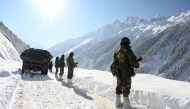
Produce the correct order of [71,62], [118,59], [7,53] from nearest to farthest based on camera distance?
1. [118,59]
2. [71,62]
3. [7,53]

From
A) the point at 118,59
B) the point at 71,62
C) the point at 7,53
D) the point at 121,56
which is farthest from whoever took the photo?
the point at 7,53

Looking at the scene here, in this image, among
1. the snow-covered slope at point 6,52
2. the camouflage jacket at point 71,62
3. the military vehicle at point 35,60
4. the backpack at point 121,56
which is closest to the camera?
the backpack at point 121,56

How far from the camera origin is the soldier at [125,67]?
202 inches

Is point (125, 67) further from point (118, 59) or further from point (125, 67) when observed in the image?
point (118, 59)

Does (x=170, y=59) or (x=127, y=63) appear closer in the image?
(x=127, y=63)

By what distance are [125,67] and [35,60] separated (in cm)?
1267

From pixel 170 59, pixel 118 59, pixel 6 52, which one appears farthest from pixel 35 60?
pixel 170 59

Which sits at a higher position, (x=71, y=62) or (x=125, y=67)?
(x=71, y=62)

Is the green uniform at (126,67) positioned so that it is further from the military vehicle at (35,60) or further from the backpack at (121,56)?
the military vehicle at (35,60)

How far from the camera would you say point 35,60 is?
16.3 m

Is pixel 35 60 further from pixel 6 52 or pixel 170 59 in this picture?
pixel 170 59

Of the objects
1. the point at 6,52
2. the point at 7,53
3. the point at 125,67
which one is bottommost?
the point at 125,67

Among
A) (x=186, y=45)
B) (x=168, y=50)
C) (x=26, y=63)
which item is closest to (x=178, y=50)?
(x=186, y=45)

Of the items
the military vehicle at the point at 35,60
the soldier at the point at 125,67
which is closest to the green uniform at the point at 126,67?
the soldier at the point at 125,67
